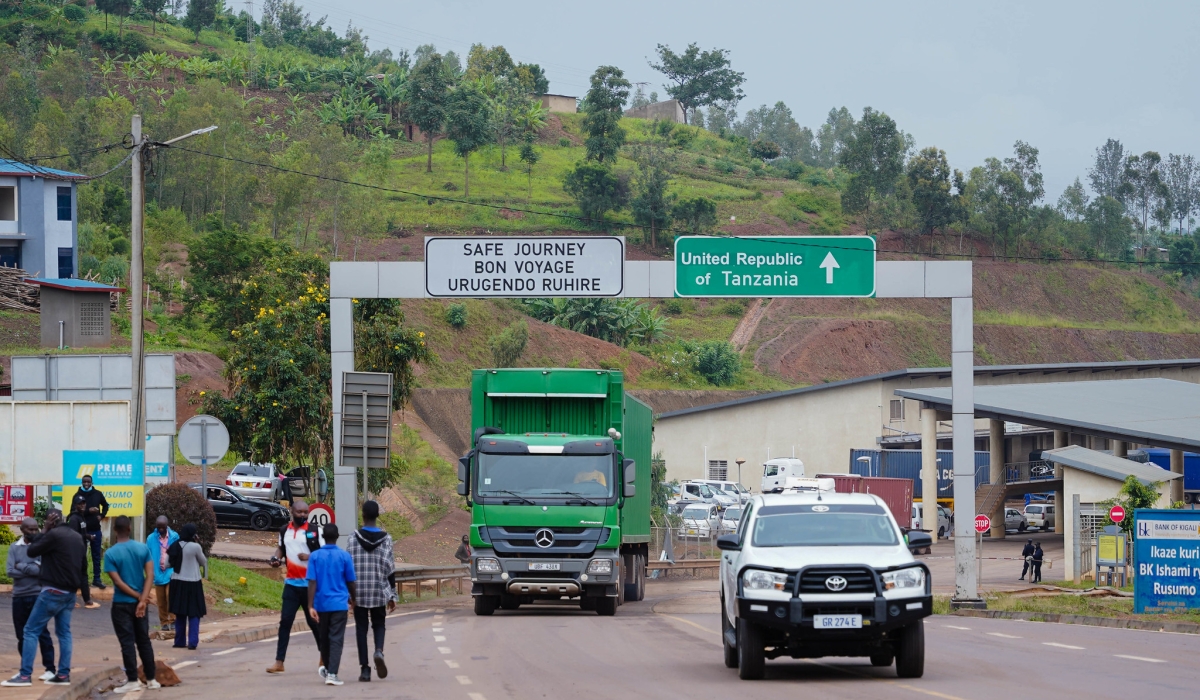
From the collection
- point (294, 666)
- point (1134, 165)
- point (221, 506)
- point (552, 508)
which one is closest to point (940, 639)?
point (552, 508)

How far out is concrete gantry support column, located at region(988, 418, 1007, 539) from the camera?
61.7 m

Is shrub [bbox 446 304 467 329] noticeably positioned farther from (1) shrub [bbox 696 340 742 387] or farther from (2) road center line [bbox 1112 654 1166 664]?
(2) road center line [bbox 1112 654 1166 664]

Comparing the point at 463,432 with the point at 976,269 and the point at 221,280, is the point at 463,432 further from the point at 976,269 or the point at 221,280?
the point at 976,269

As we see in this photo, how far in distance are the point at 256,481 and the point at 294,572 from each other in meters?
26.6

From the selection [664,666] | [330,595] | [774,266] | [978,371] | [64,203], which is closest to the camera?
[330,595]

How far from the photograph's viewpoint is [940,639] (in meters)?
19.1

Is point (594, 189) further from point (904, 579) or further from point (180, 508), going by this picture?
point (904, 579)

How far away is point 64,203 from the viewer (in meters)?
64.2

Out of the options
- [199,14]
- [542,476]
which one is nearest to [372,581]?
[542,476]

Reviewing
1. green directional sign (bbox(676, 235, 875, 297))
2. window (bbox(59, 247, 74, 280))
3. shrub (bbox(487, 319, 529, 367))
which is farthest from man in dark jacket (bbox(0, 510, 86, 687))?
shrub (bbox(487, 319, 529, 367))

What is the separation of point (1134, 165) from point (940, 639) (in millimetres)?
145993

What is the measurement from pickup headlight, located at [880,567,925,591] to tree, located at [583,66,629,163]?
3846 inches

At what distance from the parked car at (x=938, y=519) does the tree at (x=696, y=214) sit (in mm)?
41507

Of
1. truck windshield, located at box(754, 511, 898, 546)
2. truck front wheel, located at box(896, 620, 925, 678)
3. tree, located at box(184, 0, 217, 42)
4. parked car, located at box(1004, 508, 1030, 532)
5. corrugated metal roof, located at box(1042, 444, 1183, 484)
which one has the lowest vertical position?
parked car, located at box(1004, 508, 1030, 532)
